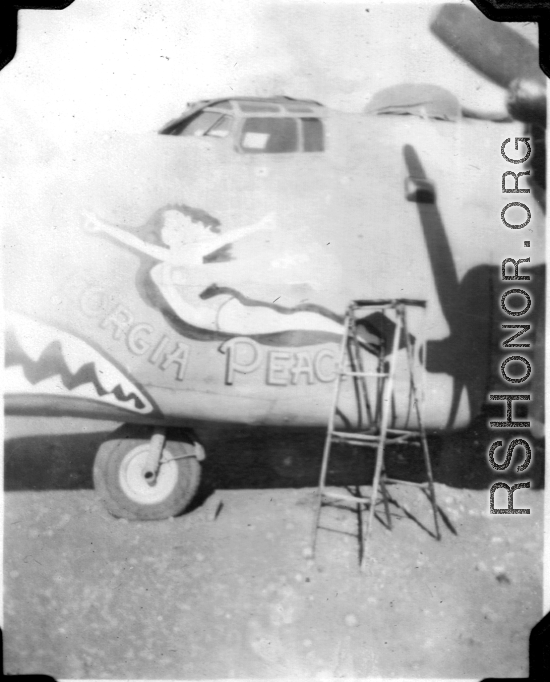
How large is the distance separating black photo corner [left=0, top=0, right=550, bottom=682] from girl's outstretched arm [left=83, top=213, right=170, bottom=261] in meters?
0.68

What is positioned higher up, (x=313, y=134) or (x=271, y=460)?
(x=313, y=134)

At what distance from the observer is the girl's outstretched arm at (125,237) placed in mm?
2248

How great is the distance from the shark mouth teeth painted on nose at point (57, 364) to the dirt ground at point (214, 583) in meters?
0.15

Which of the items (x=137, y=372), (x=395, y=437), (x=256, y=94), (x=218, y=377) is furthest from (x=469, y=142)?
(x=137, y=372)

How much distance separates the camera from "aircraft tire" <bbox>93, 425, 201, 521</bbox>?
7.55ft

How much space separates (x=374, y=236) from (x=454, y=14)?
0.91 metres

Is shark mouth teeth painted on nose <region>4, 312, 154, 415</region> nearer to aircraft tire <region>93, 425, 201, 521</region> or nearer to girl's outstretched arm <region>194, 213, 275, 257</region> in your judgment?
aircraft tire <region>93, 425, 201, 521</region>

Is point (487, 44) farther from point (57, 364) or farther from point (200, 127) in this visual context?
point (57, 364)

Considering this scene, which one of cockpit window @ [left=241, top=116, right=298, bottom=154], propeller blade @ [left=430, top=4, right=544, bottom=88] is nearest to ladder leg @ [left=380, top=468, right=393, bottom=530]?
cockpit window @ [left=241, top=116, right=298, bottom=154]

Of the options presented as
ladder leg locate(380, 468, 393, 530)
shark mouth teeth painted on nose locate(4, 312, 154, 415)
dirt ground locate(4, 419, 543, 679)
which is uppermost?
shark mouth teeth painted on nose locate(4, 312, 154, 415)

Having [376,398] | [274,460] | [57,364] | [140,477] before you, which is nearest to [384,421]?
[376,398]

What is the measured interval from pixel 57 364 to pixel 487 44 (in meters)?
2.08

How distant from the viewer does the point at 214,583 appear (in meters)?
2.29

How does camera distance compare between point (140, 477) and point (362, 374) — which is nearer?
point (362, 374)
